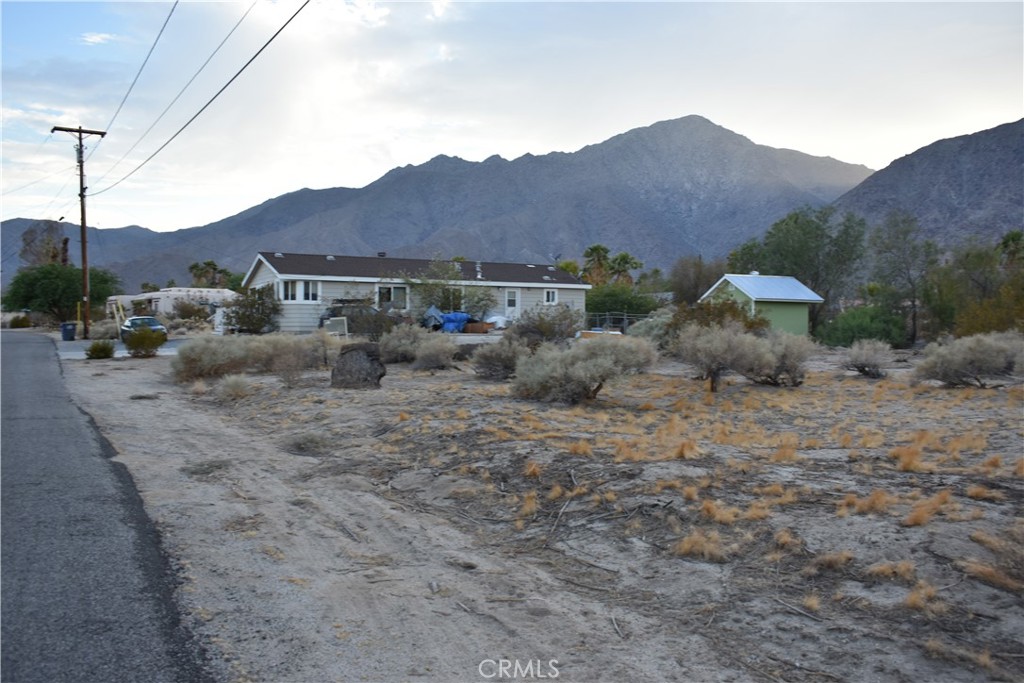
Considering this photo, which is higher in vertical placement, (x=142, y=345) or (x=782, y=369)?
(x=782, y=369)

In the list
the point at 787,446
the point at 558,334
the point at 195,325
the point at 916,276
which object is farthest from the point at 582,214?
the point at 787,446

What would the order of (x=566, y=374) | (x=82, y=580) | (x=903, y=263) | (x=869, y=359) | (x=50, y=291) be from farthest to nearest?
1. (x=50, y=291)
2. (x=903, y=263)
3. (x=869, y=359)
4. (x=566, y=374)
5. (x=82, y=580)

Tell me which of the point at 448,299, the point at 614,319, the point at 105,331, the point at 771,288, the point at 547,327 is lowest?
the point at 105,331

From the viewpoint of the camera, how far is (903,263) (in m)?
41.8

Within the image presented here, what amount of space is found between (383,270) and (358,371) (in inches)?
1271

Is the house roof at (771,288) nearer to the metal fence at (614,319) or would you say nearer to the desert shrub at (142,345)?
the metal fence at (614,319)

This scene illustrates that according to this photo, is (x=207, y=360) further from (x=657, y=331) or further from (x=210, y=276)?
(x=210, y=276)

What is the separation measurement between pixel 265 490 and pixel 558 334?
1529 cm

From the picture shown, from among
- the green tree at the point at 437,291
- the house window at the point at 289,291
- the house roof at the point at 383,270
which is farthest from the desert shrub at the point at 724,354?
the house window at the point at 289,291

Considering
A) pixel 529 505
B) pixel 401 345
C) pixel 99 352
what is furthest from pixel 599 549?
pixel 99 352

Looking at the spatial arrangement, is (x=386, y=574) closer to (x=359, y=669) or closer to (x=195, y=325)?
(x=359, y=669)

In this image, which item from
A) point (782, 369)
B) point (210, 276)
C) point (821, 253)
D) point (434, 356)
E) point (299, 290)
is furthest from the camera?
point (210, 276)

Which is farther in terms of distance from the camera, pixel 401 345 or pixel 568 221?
pixel 568 221

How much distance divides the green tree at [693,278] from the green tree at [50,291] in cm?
4634
